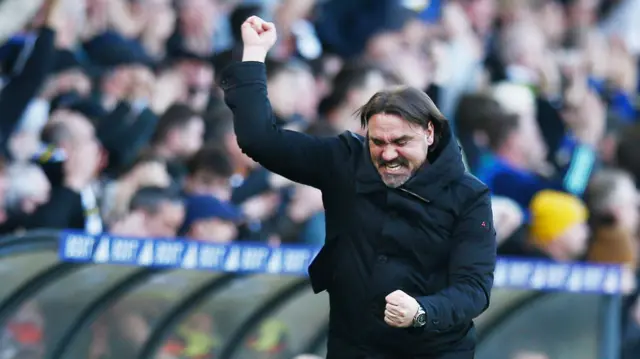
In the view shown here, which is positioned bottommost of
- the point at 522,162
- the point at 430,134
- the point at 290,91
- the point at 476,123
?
the point at 522,162

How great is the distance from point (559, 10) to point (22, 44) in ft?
22.1

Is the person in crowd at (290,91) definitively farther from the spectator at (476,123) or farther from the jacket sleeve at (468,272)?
the jacket sleeve at (468,272)

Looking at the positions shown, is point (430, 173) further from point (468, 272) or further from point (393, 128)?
point (468, 272)

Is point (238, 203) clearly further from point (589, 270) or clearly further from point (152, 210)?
point (589, 270)

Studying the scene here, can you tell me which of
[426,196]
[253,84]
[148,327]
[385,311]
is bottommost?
[148,327]

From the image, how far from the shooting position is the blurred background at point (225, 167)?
23.4 feet

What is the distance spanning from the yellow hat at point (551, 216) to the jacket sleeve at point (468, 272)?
14.1ft

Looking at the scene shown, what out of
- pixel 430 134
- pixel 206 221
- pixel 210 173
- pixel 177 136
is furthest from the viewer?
pixel 177 136

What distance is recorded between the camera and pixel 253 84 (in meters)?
4.51

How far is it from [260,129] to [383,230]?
48cm

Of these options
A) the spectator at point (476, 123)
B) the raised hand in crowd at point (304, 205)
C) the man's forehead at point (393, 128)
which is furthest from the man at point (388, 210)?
the spectator at point (476, 123)

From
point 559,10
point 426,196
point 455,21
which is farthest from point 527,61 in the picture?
point 426,196

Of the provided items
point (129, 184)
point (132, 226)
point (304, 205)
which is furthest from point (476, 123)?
point (132, 226)

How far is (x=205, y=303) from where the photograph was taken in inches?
292
